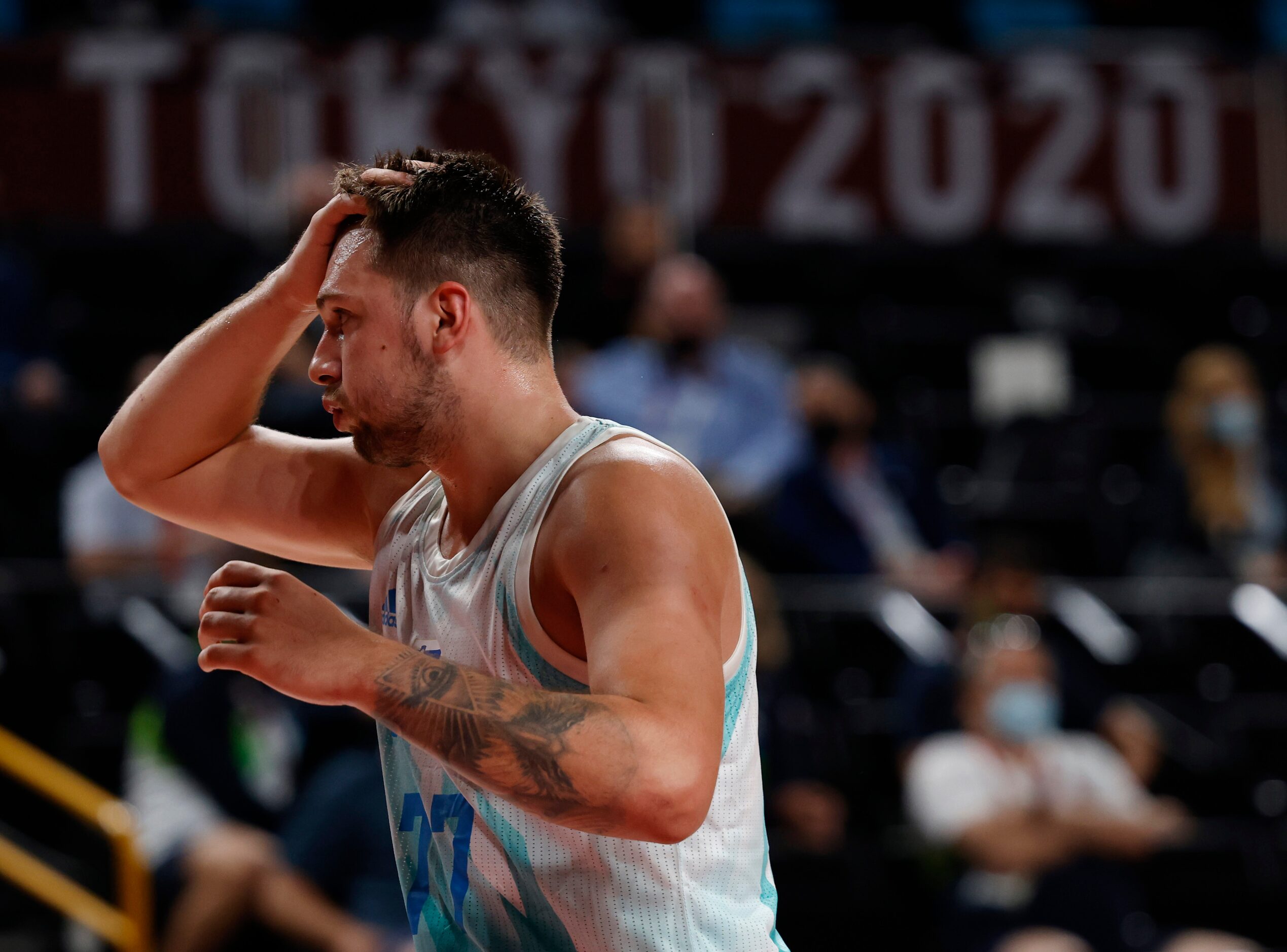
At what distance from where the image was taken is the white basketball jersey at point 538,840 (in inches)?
78.7

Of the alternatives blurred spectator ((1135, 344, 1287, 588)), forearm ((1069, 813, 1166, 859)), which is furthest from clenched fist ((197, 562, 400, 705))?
blurred spectator ((1135, 344, 1287, 588))

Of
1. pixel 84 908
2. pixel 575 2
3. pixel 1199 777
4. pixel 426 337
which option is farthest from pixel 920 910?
pixel 575 2

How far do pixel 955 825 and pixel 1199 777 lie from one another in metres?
2.02

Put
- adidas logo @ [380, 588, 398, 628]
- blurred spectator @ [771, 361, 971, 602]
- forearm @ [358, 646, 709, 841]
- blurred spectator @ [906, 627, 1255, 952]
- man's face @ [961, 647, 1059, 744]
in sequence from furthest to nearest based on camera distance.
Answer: blurred spectator @ [771, 361, 971, 602]
man's face @ [961, 647, 1059, 744]
blurred spectator @ [906, 627, 1255, 952]
adidas logo @ [380, 588, 398, 628]
forearm @ [358, 646, 709, 841]

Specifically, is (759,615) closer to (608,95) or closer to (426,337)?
(608,95)

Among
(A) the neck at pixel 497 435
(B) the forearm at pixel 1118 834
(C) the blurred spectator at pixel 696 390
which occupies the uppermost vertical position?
(A) the neck at pixel 497 435

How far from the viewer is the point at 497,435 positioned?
2189 millimetres

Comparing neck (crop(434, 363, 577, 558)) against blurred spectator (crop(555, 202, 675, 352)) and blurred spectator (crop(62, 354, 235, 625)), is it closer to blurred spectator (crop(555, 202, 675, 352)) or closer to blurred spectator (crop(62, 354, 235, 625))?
blurred spectator (crop(62, 354, 235, 625))

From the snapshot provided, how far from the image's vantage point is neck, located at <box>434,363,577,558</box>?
2.18m

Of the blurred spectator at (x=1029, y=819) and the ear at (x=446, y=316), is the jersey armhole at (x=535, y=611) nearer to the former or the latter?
the ear at (x=446, y=316)

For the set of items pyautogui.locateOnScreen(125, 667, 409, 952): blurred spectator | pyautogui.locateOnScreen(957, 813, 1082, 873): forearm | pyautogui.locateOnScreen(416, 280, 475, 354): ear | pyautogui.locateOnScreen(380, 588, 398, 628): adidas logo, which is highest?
pyautogui.locateOnScreen(416, 280, 475, 354): ear

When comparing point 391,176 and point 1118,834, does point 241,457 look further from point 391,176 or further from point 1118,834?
point 1118,834

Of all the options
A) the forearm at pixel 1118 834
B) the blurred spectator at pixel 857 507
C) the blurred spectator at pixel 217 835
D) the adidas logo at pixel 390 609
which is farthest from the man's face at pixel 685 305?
the adidas logo at pixel 390 609

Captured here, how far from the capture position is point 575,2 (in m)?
10.4
